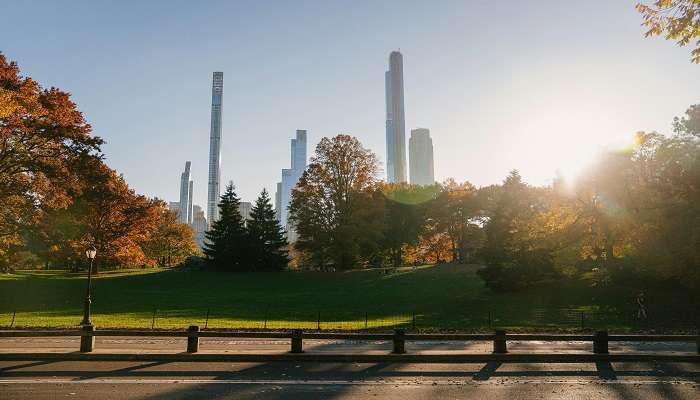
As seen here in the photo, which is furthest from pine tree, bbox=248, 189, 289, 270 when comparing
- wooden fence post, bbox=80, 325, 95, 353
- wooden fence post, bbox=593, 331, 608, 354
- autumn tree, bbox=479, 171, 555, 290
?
wooden fence post, bbox=593, 331, 608, 354

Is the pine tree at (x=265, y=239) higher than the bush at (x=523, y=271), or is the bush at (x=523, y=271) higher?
the pine tree at (x=265, y=239)

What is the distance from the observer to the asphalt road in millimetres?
10555

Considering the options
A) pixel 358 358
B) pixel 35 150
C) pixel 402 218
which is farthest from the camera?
pixel 402 218

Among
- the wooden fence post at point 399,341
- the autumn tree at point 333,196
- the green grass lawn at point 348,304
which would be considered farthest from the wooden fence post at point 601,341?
the autumn tree at point 333,196

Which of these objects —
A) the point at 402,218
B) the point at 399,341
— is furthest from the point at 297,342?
the point at 402,218

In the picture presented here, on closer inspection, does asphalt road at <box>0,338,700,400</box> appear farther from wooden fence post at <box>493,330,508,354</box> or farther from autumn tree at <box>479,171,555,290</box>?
autumn tree at <box>479,171,555,290</box>

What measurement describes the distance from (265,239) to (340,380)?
175ft

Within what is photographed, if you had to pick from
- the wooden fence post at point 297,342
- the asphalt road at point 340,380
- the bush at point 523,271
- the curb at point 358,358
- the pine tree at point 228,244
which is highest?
the pine tree at point 228,244

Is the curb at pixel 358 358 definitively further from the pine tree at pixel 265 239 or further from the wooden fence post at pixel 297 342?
the pine tree at pixel 265 239

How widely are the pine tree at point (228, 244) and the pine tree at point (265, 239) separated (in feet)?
3.89

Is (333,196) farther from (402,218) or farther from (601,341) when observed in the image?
(601,341)

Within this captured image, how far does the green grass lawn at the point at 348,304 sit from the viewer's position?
26.1 m

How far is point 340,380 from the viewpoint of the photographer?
465 inches

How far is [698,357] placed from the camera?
14.2 metres
